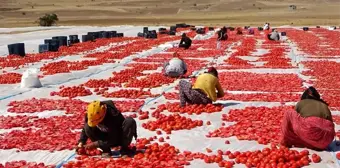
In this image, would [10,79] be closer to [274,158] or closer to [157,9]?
[274,158]

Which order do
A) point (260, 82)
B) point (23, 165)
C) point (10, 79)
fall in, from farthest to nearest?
point (10, 79), point (260, 82), point (23, 165)

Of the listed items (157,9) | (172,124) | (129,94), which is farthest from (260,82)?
(157,9)

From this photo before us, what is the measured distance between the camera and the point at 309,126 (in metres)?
9.51

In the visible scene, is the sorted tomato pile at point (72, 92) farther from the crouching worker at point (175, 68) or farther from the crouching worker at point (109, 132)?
the crouching worker at point (109, 132)

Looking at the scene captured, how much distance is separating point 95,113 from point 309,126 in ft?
12.8

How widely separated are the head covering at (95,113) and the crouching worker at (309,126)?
11.2 feet

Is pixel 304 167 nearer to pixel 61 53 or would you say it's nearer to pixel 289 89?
pixel 289 89

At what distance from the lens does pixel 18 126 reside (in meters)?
12.1

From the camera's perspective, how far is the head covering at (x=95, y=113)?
872 centimetres

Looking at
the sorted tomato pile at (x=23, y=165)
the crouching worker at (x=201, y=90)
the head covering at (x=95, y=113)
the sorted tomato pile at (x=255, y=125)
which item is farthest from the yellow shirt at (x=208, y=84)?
the sorted tomato pile at (x=23, y=165)

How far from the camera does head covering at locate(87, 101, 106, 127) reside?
8.72m

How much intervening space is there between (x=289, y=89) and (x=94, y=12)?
132871 mm

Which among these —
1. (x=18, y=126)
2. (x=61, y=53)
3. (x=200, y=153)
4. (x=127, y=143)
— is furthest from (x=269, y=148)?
(x=61, y=53)

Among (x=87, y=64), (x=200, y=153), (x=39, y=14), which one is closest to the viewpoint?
(x=200, y=153)
